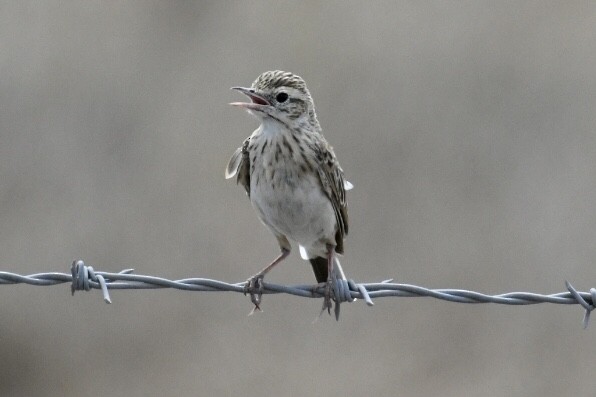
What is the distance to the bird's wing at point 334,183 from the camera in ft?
26.3

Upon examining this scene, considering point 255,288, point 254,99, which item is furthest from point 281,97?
point 255,288

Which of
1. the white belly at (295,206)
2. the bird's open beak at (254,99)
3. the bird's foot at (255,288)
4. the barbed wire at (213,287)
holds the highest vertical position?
the bird's open beak at (254,99)

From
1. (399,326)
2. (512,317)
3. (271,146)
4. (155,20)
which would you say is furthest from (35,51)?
(271,146)

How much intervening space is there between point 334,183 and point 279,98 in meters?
0.69

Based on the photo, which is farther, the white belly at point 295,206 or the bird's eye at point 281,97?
the bird's eye at point 281,97

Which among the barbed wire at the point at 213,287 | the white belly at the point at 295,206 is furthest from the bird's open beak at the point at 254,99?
the barbed wire at the point at 213,287

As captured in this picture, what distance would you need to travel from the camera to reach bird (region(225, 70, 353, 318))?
311 inches

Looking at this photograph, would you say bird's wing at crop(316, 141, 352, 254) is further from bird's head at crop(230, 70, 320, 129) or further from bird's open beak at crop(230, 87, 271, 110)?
bird's open beak at crop(230, 87, 271, 110)

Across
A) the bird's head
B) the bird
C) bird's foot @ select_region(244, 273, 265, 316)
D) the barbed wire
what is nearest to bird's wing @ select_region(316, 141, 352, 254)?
the bird

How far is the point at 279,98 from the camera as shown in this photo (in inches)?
317

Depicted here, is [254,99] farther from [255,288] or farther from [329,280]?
[329,280]

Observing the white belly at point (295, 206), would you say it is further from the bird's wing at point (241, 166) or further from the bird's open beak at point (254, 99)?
the bird's open beak at point (254, 99)

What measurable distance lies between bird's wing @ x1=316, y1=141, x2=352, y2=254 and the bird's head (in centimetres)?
26

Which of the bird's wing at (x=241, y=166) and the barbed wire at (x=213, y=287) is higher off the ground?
the bird's wing at (x=241, y=166)
